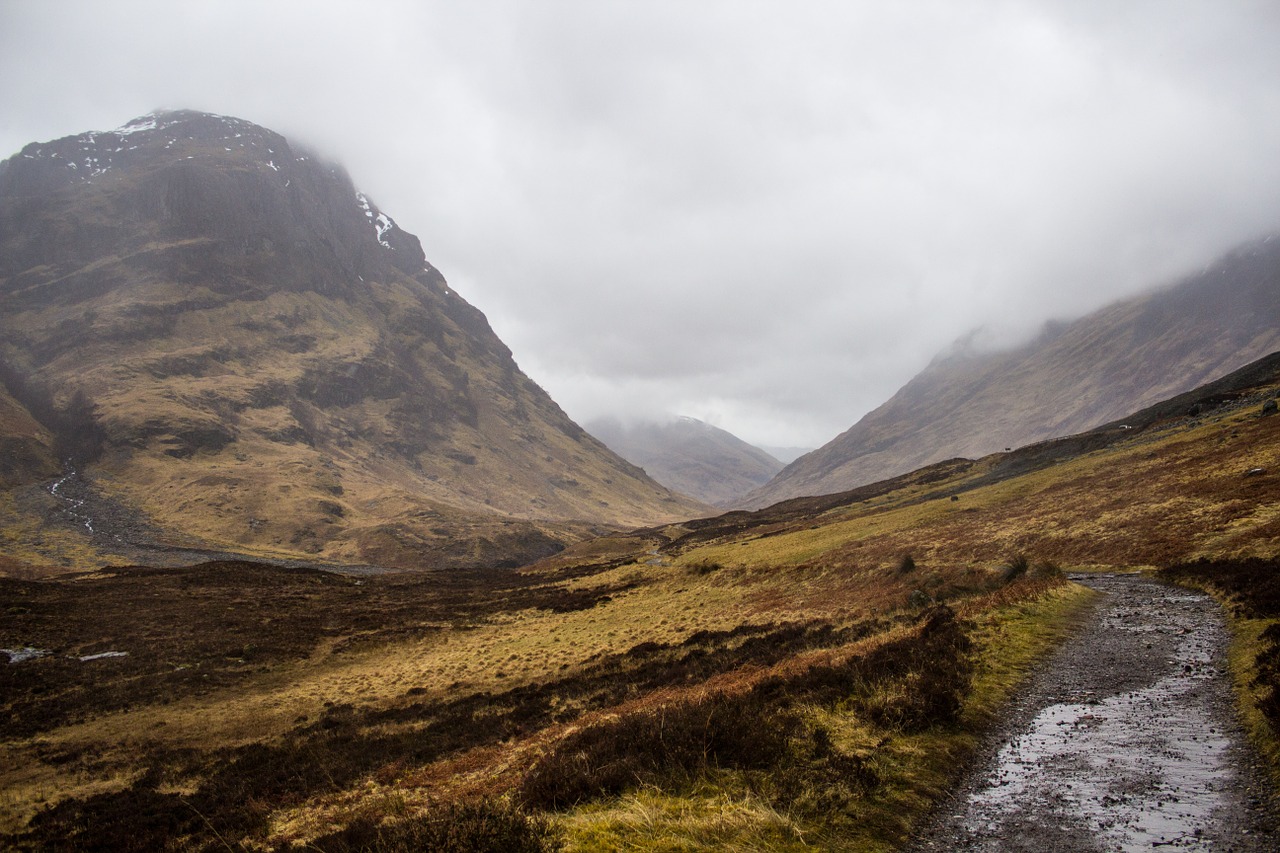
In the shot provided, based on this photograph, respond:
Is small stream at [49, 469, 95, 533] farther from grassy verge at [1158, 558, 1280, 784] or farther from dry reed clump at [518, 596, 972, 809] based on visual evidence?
grassy verge at [1158, 558, 1280, 784]

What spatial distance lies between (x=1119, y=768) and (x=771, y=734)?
501 cm

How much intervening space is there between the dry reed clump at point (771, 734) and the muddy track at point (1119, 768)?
49.3 inches

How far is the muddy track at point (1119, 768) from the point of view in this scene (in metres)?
6.80

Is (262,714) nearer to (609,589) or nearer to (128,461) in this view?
(609,589)

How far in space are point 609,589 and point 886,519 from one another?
2951 centimetres

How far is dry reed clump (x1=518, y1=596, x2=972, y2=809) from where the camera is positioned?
8.27 meters

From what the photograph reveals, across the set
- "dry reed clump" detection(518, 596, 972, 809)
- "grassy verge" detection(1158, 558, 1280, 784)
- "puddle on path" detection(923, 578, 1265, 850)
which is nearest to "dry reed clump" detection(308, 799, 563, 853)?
"dry reed clump" detection(518, 596, 972, 809)

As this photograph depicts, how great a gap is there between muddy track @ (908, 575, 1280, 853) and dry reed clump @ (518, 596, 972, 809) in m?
1.25

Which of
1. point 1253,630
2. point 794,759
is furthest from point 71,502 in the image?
point 1253,630

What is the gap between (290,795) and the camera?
16.6m

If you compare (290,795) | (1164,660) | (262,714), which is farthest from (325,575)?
(1164,660)

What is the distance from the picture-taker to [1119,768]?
334 inches

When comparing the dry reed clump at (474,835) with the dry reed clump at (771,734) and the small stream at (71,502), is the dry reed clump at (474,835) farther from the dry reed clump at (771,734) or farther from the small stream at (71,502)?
the small stream at (71,502)

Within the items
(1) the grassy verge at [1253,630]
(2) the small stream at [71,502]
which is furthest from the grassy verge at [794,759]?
(2) the small stream at [71,502]
